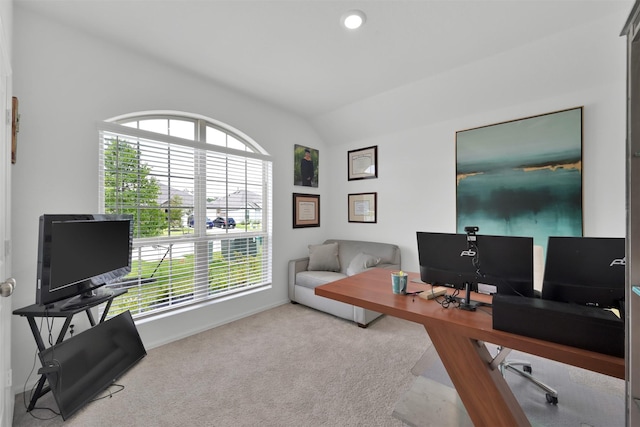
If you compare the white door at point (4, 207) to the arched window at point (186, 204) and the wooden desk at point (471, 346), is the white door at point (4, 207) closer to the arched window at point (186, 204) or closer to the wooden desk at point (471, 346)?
the arched window at point (186, 204)

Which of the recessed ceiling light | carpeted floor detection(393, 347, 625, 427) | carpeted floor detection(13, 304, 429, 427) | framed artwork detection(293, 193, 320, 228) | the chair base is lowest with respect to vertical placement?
carpeted floor detection(13, 304, 429, 427)

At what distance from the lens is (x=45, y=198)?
2016mm

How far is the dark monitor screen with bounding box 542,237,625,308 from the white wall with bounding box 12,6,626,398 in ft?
6.07

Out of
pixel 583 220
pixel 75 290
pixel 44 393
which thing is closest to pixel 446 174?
pixel 583 220

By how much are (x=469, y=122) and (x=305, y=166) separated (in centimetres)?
224

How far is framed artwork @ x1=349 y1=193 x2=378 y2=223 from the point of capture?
397cm

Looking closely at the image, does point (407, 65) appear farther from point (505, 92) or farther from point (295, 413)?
point (295, 413)

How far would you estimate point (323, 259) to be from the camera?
380 cm

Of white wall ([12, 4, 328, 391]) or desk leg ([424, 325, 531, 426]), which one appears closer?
desk leg ([424, 325, 531, 426])

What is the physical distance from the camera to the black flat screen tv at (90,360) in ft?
5.50

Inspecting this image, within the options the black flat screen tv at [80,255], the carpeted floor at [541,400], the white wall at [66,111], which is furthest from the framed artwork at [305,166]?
the carpeted floor at [541,400]

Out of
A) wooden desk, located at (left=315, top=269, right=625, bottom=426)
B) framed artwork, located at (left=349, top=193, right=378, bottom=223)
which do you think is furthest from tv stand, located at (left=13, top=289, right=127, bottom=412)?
framed artwork, located at (left=349, top=193, right=378, bottom=223)

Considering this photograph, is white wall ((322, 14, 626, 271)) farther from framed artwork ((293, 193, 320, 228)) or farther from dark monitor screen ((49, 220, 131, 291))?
dark monitor screen ((49, 220, 131, 291))

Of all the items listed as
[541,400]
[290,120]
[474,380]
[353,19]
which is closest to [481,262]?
[474,380]
